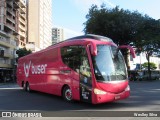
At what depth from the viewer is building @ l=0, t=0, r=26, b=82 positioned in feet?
213

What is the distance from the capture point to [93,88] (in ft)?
37.9

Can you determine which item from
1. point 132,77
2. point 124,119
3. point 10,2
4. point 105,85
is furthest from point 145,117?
point 10,2

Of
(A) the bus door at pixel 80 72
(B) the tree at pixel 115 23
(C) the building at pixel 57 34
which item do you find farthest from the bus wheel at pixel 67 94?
(C) the building at pixel 57 34

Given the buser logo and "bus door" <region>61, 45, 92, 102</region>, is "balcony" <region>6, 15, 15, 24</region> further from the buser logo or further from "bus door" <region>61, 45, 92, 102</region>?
"bus door" <region>61, 45, 92, 102</region>

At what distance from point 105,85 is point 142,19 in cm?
3428

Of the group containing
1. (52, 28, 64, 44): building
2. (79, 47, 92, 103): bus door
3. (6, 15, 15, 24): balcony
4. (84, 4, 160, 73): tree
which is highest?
(52, 28, 64, 44): building

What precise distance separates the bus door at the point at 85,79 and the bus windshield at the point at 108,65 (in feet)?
1.34

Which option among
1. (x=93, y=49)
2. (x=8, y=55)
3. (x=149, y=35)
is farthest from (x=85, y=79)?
(x=8, y=55)

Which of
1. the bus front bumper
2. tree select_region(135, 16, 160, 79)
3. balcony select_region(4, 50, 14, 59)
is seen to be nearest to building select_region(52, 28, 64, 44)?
balcony select_region(4, 50, 14, 59)

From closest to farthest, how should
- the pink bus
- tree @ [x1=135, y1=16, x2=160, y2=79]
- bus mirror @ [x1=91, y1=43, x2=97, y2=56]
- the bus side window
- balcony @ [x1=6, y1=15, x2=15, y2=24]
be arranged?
bus mirror @ [x1=91, y1=43, x2=97, y2=56]
the pink bus
the bus side window
tree @ [x1=135, y1=16, x2=160, y2=79]
balcony @ [x1=6, y1=15, x2=15, y2=24]

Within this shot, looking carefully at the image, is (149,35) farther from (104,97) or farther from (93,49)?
(93,49)

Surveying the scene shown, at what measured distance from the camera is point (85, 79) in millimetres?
12125

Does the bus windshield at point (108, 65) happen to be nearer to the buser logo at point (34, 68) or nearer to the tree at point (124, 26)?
the buser logo at point (34, 68)

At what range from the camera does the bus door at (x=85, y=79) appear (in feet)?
38.8
